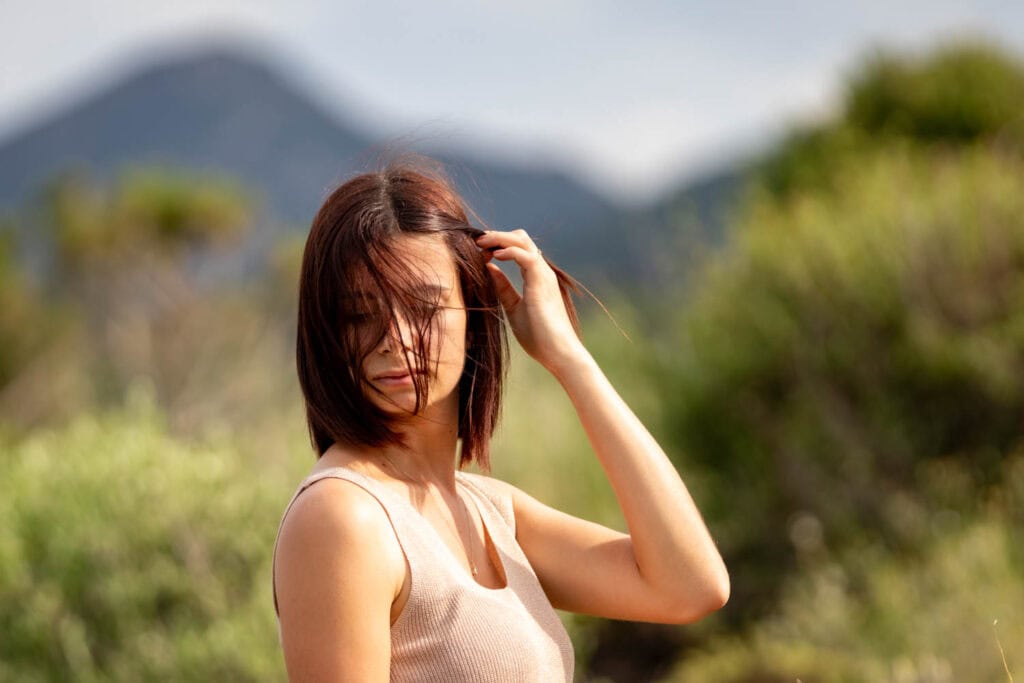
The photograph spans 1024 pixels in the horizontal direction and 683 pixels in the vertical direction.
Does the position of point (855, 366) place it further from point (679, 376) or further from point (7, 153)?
point (7, 153)

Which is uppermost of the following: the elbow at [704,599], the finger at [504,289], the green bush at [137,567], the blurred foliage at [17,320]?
the finger at [504,289]

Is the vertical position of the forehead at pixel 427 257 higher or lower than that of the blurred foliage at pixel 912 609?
higher

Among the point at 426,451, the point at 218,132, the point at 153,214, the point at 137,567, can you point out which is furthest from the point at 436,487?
the point at 218,132

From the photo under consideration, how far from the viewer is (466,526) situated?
63.8 inches

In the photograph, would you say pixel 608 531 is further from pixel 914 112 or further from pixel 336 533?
pixel 914 112

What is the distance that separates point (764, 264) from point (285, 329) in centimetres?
1088

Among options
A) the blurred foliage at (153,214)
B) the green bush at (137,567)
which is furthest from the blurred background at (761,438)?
the blurred foliage at (153,214)

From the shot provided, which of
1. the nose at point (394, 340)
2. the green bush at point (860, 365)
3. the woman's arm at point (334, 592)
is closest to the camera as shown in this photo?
the woman's arm at point (334, 592)

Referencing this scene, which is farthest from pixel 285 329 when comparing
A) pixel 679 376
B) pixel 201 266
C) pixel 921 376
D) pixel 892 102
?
pixel 921 376

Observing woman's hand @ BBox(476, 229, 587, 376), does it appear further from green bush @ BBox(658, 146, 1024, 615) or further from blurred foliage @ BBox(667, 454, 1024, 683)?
green bush @ BBox(658, 146, 1024, 615)

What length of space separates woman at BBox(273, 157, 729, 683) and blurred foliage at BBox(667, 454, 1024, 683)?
7.27 ft

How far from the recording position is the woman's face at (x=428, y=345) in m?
1.48

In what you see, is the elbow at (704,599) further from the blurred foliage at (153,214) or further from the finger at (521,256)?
the blurred foliage at (153,214)

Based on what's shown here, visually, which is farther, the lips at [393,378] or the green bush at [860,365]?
the green bush at [860,365]
